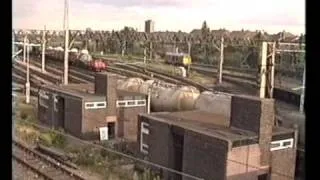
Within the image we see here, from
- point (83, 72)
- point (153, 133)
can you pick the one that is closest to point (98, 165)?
point (153, 133)

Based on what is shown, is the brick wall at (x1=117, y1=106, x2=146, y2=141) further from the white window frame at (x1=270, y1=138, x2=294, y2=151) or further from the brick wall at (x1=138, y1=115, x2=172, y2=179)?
the white window frame at (x1=270, y1=138, x2=294, y2=151)

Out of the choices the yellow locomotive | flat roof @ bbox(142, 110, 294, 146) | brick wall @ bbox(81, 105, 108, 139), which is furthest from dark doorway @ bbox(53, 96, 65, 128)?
the yellow locomotive

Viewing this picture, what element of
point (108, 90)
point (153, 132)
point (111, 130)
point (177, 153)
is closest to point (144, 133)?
point (153, 132)

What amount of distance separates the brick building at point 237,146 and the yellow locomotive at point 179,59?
6.14m

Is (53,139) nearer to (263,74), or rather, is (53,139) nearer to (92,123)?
(92,123)

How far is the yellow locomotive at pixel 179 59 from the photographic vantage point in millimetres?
10023

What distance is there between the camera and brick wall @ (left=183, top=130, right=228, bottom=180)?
332 centimetres

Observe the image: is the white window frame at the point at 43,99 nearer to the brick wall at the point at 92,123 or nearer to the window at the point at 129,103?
the brick wall at the point at 92,123

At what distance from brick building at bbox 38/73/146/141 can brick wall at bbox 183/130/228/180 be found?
6.07 ft

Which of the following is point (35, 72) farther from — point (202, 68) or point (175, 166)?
point (175, 166)

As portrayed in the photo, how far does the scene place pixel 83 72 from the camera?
960 cm

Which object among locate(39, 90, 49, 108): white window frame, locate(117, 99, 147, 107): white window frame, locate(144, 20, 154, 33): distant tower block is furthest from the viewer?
locate(144, 20, 154, 33): distant tower block

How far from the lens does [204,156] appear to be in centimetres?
345

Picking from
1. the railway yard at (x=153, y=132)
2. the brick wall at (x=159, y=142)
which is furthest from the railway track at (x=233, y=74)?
the brick wall at (x=159, y=142)
